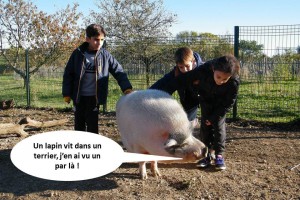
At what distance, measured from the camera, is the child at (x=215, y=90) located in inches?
177

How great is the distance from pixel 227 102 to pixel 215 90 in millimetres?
225

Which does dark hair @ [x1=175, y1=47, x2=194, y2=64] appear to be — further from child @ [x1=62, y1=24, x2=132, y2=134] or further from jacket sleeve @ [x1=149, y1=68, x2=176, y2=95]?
child @ [x1=62, y1=24, x2=132, y2=134]

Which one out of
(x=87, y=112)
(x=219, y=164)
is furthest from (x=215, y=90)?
(x=87, y=112)

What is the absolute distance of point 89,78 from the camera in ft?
17.0

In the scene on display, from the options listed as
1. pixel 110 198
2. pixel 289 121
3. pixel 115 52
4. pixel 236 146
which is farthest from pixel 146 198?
pixel 115 52

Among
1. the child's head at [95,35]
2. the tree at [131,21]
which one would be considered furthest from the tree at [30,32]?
the child's head at [95,35]

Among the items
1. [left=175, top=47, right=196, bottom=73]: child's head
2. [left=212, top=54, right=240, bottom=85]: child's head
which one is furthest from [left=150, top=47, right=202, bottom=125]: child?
[left=212, top=54, right=240, bottom=85]: child's head

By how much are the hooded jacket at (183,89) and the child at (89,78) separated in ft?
1.43

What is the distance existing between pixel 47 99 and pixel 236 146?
359 inches

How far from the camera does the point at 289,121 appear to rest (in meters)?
8.40

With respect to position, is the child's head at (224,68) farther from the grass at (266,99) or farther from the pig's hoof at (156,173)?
the grass at (266,99)

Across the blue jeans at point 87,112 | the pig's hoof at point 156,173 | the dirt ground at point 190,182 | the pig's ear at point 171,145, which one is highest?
the blue jeans at point 87,112

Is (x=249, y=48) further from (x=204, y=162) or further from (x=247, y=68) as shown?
(x=204, y=162)

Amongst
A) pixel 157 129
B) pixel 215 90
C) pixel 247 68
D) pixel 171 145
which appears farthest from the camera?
pixel 247 68
